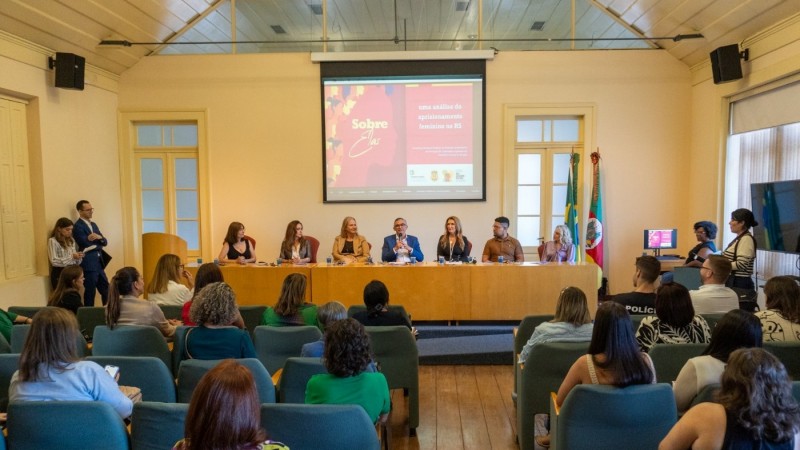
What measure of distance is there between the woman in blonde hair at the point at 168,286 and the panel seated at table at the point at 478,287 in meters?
1.81

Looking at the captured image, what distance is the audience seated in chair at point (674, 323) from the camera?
9.53 feet

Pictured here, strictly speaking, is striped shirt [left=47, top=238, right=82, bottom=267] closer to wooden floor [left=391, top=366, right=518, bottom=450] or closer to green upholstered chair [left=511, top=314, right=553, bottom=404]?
wooden floor [left=391, top=366, right=518, bottom=450]

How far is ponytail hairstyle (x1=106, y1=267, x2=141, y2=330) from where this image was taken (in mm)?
3490

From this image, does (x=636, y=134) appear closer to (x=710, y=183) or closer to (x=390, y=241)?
(x=710, y=183)

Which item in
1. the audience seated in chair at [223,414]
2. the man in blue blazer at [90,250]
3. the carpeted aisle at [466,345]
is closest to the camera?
the audience seated in chair at [223,414]

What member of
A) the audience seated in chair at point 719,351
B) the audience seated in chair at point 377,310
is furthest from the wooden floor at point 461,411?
the audience seated in chair at point 719,351

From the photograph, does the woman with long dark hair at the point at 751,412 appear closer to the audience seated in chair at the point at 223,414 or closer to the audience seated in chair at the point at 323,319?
the audience seated in chair at the point at 223,414

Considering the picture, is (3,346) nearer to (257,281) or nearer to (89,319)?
(89,319)

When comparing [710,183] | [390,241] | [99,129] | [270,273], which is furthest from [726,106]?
[99,129]

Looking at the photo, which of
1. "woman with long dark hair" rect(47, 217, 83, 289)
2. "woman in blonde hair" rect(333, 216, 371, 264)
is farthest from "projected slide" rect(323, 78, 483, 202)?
"woman with long dark hair" rect(47, 217, 83, 289)

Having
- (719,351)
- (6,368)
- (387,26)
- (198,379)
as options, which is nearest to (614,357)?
(719,351)

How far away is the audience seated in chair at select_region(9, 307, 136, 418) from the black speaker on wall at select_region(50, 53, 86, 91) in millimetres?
5343

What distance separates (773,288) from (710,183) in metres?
4.58

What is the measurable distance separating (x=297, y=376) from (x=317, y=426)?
72 centimetres
